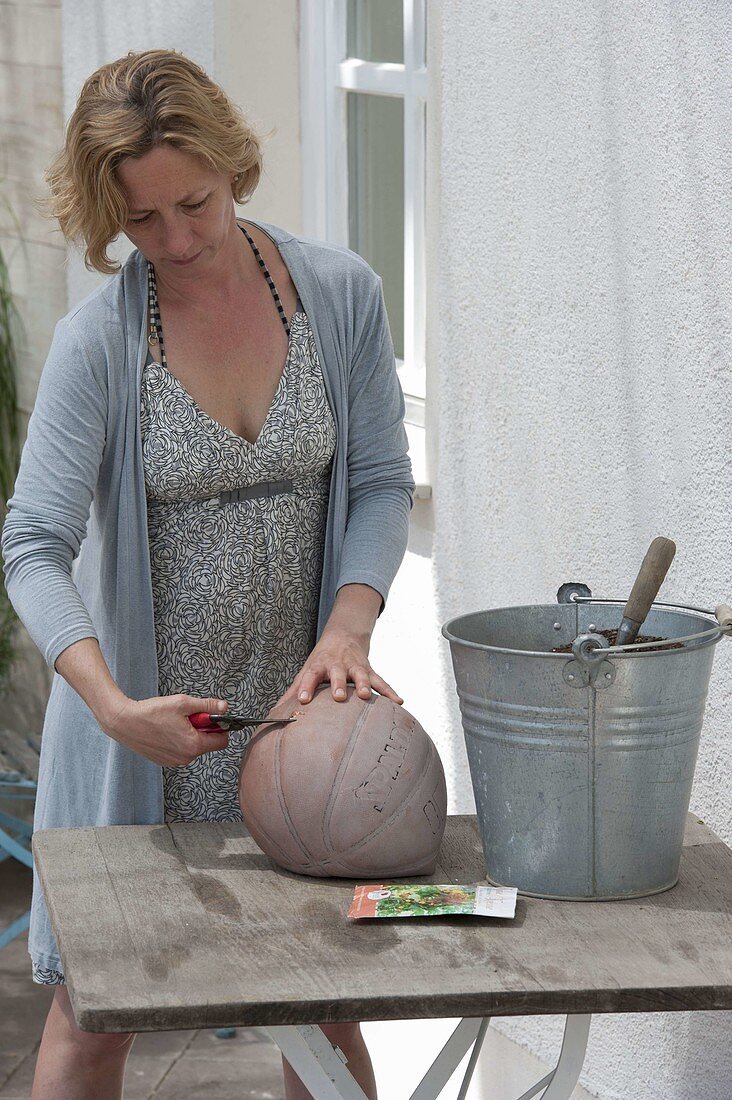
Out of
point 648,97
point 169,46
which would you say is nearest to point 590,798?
point 648,97

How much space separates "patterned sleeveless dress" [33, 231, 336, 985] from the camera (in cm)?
229

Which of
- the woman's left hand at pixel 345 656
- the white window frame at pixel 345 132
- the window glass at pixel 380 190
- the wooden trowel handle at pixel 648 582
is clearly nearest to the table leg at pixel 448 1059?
the woman's left hand at pixel 345 656

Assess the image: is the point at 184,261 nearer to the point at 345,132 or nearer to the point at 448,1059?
the point at 448,1059

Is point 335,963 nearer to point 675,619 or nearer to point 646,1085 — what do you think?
point 675,619

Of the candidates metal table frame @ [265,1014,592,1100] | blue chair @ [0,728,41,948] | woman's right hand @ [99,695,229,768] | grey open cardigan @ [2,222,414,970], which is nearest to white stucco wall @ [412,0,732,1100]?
grey open cardigan @ [2,222,414,970]

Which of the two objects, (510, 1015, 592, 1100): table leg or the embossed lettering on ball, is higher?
the embossed lettering on ball

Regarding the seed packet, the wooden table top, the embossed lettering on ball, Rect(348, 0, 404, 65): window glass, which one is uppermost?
Rect(348, 0, 404, 65): window glass

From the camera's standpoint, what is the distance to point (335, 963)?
169cm

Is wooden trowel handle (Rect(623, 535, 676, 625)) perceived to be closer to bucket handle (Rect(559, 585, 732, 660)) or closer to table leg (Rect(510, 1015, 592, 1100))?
bucket handle (Rect(559, 585, 732, 660))

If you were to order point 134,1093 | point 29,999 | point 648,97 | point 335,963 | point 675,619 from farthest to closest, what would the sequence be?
point 29,999 < point 134,1093 < point 648,97 < point 675,619 < point 335,963

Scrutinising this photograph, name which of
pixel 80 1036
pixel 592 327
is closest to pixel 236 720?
pixel 80 1036

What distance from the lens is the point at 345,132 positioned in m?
4.14

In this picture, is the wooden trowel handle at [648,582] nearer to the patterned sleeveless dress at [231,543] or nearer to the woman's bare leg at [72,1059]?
A: the patterned sleeveless dress at [231,543]

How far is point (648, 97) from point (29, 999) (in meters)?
2.99
